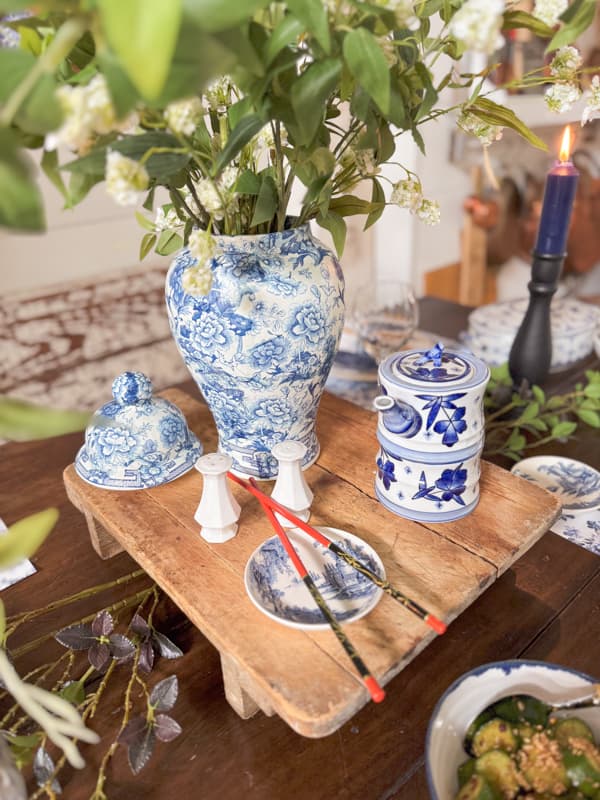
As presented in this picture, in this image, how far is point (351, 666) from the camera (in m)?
0.48

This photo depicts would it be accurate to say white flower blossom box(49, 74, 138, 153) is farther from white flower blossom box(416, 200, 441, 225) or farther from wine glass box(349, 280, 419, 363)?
wine glass box(349, 280, 419, 363)

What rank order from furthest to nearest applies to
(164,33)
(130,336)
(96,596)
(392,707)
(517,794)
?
1. (130,336)
2. (96,596)
3. (392,707)
4. (517,794)
5. (164,33)

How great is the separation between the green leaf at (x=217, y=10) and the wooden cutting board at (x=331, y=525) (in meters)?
0.44

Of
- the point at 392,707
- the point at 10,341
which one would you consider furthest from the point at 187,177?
the point at 10,341

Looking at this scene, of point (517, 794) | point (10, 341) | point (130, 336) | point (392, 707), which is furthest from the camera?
point (130, 336)

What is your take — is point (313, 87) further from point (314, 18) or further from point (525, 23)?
point (525, 23)

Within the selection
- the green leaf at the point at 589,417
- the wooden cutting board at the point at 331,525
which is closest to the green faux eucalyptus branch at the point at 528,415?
the green leaf at the point at 589,417

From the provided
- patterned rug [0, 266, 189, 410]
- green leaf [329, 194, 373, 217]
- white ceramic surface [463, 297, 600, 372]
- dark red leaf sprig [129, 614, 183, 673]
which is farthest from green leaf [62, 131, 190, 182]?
patterned rug [0, 266, 189, 410]

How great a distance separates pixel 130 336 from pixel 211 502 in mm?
1471

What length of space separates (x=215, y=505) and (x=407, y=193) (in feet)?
1.21

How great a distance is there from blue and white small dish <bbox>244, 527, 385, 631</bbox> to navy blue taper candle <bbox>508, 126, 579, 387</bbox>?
0.56 m

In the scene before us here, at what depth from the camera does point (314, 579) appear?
573mm

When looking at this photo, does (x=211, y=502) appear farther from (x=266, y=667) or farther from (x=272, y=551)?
(x=266, y=667)

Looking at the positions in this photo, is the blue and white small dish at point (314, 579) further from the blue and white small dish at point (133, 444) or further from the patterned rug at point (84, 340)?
the patterned rug at point (84, 340)
